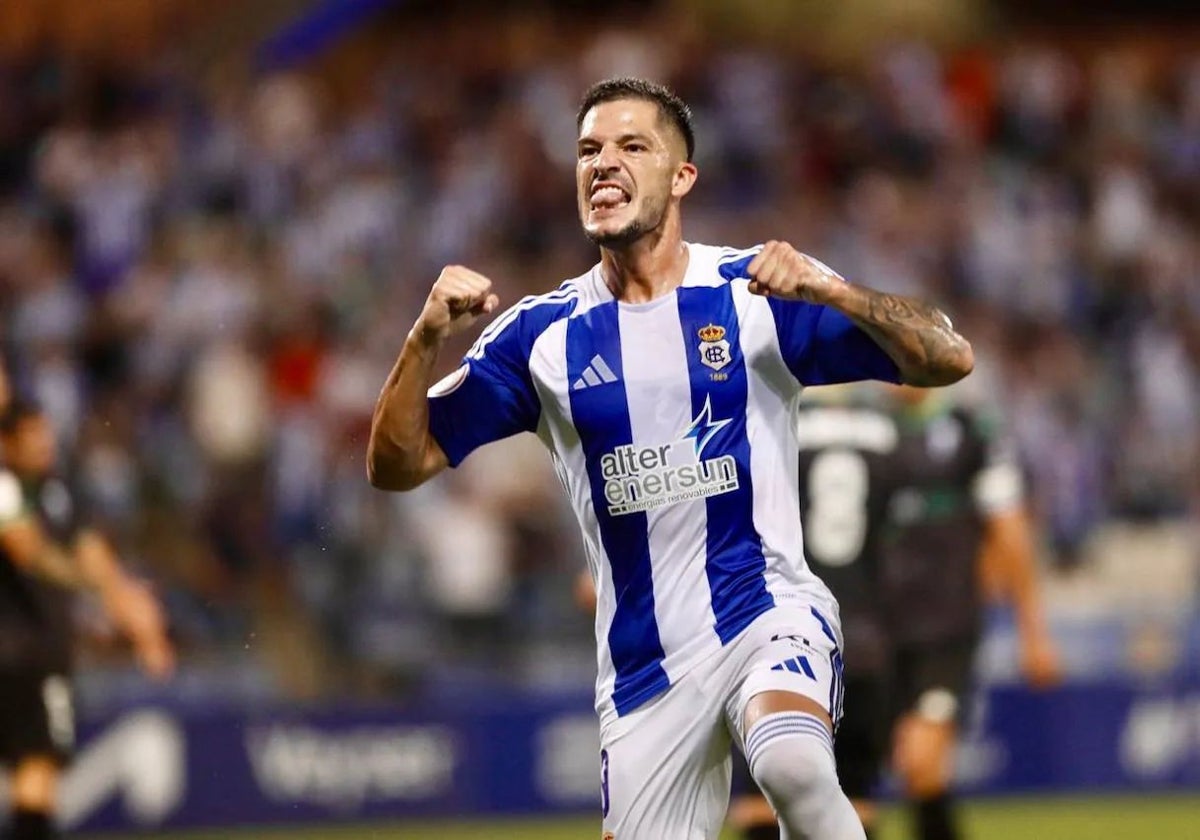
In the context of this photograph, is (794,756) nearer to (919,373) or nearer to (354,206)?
(919,373)

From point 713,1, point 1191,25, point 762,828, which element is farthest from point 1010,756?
point 1191,25

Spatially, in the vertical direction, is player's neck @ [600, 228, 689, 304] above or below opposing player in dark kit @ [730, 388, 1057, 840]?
above

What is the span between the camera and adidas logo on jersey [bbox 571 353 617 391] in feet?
20.6

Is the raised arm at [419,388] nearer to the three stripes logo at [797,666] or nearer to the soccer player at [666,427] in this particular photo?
the soccer player at [666,427]

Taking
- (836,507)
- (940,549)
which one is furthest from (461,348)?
(836,507)

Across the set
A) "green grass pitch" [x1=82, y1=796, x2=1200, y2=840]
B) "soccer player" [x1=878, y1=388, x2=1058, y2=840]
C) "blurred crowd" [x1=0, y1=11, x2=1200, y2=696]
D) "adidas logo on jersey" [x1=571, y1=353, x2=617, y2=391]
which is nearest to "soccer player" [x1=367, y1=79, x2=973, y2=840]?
"adidas logo on jersey" [x1=571, y1=353, x2=617, y2=391]

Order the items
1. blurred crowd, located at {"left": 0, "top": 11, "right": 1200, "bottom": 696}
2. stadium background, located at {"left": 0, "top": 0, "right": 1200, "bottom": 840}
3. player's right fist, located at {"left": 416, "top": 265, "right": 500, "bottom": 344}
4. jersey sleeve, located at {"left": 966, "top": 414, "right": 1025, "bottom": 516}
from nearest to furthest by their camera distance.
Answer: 1. player's right fist, located at {"left": 416, "top": 265, "right": 500, "bottom": 344}
2. jersey sleeve, located at {"left": 966, "top": 414, "right": 1025, "bottom": 516}
3. stadium background, located at {"left": 0, "top": 0, "right": 1200, "bottom": 840}
4. blurred crowd, located at {"left": 0, "top": 11, "right": 1200, "bottom": 696}

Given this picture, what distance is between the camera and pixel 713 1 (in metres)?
22.5

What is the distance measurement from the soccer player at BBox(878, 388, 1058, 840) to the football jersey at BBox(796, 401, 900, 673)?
876 mm

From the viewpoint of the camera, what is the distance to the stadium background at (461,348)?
547 inches

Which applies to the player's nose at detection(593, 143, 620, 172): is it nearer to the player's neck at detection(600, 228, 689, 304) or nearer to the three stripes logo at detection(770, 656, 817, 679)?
the player's neck at detection(600, 228, 689, 304)

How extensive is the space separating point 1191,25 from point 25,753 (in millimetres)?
18081

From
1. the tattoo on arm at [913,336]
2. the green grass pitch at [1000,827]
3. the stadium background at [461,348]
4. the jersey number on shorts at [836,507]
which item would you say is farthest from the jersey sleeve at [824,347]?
the stadium background at [461,348]

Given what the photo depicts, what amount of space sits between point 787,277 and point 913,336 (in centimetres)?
47
